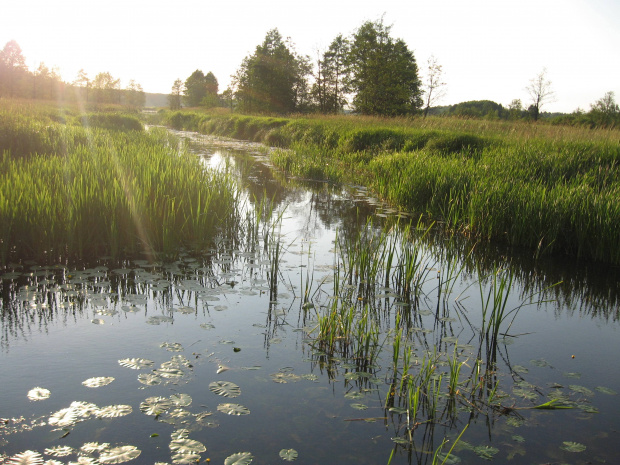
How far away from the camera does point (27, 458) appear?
2.06m

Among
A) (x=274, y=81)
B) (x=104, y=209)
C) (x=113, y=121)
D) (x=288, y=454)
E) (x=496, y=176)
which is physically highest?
(x=274, y=81)

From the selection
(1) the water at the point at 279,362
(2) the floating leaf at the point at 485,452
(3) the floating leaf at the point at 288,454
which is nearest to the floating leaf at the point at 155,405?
(1) the water at the point at 279,362

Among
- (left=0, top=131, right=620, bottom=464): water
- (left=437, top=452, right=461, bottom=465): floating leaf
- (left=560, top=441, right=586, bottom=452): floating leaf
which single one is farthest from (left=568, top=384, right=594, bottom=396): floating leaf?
(left=437, top=452, right=461, bottom=465): floating leaf

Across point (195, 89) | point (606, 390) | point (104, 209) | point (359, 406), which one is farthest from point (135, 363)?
point (195, 89)

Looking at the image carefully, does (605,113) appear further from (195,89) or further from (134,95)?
(134,95)

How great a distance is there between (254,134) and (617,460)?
24.7 meters

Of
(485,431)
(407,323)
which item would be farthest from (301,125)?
(485,431)

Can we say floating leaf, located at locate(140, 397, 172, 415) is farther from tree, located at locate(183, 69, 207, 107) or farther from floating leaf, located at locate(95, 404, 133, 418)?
tree, located at locate(183, 69, 207, 107)

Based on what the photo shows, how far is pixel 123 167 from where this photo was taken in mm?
6430

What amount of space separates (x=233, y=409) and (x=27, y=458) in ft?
3.37

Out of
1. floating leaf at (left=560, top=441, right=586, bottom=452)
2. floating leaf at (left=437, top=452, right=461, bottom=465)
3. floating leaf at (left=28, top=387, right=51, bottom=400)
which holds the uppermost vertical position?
floating leaf at (left=560, top=441, right=586, bottom=452)

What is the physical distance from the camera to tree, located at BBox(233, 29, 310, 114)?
129ft

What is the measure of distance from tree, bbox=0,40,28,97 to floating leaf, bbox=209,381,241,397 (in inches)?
2109

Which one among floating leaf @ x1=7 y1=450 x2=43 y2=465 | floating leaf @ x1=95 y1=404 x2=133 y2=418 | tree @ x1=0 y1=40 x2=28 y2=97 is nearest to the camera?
floating leaf @ x1=7 y1=450 x2=43 y2=465
